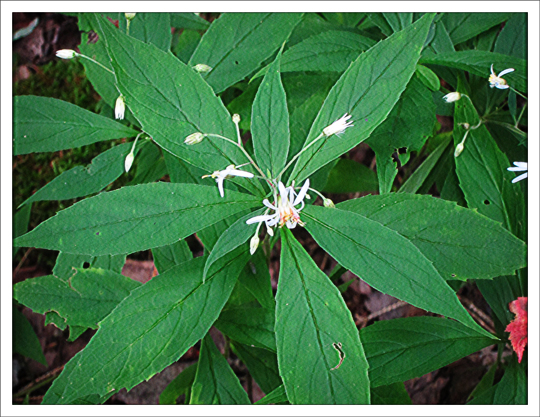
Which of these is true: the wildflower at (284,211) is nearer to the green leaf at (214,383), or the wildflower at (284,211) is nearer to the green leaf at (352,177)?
the green leaf at (214,383)

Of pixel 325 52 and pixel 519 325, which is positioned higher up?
pixel 325 52

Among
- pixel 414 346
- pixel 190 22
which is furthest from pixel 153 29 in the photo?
pixel 414 346

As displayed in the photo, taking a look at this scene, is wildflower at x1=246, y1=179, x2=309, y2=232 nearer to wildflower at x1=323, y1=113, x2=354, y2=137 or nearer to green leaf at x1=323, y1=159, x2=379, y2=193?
wildflower at x1=323, y1=113, x2=354, y2=137

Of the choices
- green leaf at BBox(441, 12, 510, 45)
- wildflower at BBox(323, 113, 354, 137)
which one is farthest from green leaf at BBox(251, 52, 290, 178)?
green leaf at BBox(441, 12, 510, 45)

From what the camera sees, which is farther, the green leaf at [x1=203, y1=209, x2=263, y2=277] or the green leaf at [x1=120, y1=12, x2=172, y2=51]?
the green leaf at [x1=120, y1=12, x2=172, y2=51]

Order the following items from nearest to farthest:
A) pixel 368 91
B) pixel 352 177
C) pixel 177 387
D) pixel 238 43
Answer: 1. pixel 368 91
2. pixel 238 43
3. pixel 177 387
4. pixel 352 177

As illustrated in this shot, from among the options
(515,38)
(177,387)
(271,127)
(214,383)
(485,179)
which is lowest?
(177,387)

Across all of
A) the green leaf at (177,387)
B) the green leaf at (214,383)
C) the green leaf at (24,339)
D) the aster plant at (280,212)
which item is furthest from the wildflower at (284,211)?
the green leaf at (24,339)

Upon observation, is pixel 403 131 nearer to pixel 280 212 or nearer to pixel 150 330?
pixel 280 212
